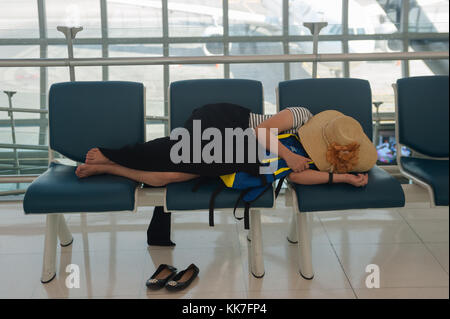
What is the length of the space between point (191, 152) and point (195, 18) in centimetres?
316

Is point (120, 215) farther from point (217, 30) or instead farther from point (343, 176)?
point (217, 30)

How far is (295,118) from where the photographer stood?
2234mm

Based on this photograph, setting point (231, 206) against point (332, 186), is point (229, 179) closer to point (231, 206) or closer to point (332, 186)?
point (231, 206)

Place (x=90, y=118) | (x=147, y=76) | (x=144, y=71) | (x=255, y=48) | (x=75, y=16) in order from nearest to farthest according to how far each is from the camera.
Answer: (x=90, y=118) → (x=147, y=76) → (x=144, y=71) → (x=255, y=48) → (x=75, y=16)

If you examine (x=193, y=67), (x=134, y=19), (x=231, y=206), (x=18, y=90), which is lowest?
(x=231, y=206)

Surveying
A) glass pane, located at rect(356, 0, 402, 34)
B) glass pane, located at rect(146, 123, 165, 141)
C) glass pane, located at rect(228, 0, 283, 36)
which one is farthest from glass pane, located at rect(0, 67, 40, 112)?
glass pane, located at rect(356, 0, 402, 34)

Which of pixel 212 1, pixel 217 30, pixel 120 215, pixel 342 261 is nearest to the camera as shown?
pixel 342 261

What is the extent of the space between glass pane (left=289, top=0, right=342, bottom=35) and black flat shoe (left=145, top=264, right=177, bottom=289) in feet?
10.1

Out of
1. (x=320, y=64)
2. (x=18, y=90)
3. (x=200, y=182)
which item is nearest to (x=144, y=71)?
(x=18, y=90)

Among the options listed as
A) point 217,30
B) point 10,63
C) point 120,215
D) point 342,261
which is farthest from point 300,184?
point 217,30

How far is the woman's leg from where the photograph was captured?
217 cm

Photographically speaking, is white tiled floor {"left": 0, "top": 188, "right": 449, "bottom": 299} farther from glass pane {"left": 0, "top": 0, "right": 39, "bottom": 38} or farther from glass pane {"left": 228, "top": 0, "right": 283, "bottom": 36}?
glass pane {"left": 228, "top": 0, "right": 283, "bottom": 36}

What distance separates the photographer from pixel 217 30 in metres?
5.03
